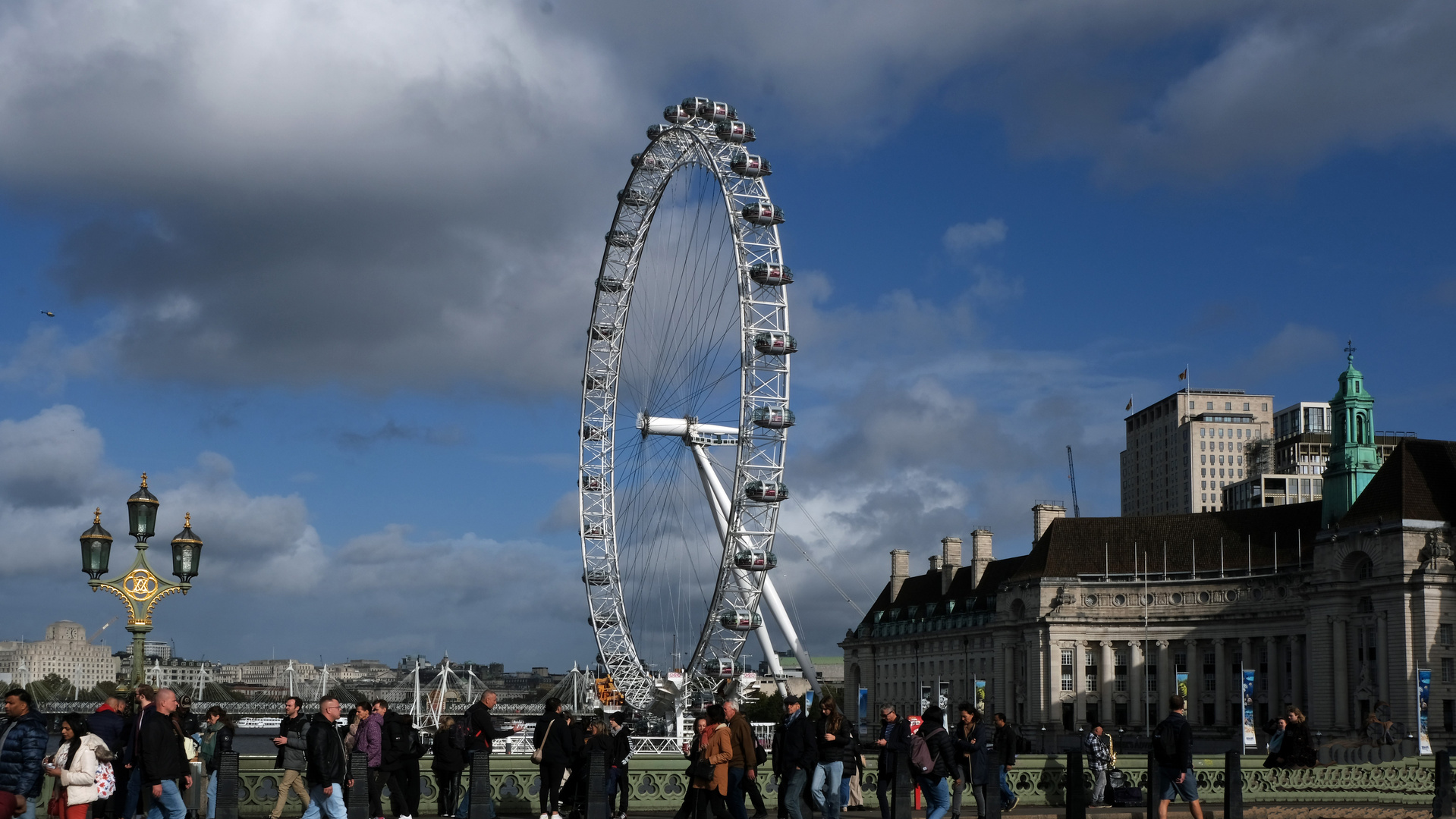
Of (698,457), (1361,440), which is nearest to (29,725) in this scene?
(698,457)

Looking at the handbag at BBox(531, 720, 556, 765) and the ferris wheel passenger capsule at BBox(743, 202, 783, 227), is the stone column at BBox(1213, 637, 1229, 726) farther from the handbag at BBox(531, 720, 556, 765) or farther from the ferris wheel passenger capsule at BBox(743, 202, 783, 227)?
the handbag at BBox(531, 720, 556, 765)

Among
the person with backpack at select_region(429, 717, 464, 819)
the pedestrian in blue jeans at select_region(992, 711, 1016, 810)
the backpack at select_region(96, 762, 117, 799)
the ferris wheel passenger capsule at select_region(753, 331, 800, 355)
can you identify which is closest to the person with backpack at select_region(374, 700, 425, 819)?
the person with backpack at select_region(429, 717, 464, 819)

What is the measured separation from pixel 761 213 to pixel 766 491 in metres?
12.9

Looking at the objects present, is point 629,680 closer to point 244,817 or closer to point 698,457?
point 698,457

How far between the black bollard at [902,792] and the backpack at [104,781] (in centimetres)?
1124

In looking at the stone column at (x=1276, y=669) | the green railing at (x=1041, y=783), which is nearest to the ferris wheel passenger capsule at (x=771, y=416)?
the green railing at (x=1041, y=783)

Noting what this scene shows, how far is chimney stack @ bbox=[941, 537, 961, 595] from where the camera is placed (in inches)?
7328

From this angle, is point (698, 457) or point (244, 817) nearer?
point (244, 817)

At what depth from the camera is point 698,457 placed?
3684 inches

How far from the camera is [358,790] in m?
26.0

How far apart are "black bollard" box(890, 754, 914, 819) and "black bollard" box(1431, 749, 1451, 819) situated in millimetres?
11791

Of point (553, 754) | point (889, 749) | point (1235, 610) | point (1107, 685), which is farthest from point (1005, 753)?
point (1107, 685)

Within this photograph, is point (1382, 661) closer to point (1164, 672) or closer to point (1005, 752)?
point (1164, 672)

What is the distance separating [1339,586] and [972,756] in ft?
327
